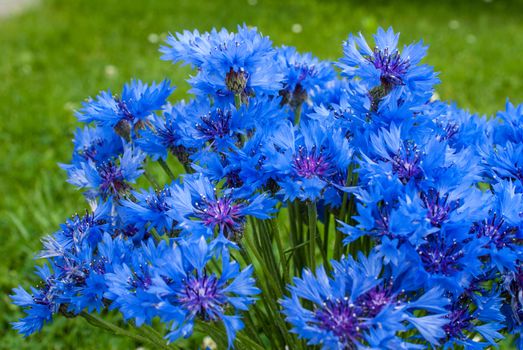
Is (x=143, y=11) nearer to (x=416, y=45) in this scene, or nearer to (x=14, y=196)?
(x=14, y=196)

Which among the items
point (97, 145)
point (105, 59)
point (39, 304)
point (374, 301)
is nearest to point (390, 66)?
point (374, 301)

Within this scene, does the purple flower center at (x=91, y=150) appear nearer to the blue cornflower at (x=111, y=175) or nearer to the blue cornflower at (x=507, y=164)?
the blue cornflower at (x=111, y=175)

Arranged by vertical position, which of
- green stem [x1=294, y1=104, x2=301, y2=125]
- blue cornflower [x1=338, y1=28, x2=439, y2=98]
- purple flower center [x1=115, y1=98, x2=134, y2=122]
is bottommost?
purple flower center [x1=115, y1=98, x2=134, y2=122]

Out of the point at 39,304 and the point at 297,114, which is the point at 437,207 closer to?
the point at 297,114

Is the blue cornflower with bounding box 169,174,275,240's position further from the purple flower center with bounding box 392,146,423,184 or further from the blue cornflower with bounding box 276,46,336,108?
the blue cornflower with bounding box 276,46,336,108

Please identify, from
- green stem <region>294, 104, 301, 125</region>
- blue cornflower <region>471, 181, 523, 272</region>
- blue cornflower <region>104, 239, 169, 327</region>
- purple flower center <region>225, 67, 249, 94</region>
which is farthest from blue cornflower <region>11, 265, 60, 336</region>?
blue cornflower <region>471, 181, 523, 272</region>

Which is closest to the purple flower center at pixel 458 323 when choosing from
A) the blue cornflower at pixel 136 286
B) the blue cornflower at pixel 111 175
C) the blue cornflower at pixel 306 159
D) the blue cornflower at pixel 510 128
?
the blue cornflower at pixel 306 159

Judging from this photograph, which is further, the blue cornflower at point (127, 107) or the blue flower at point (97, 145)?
the blue flower at point (97, 145)
